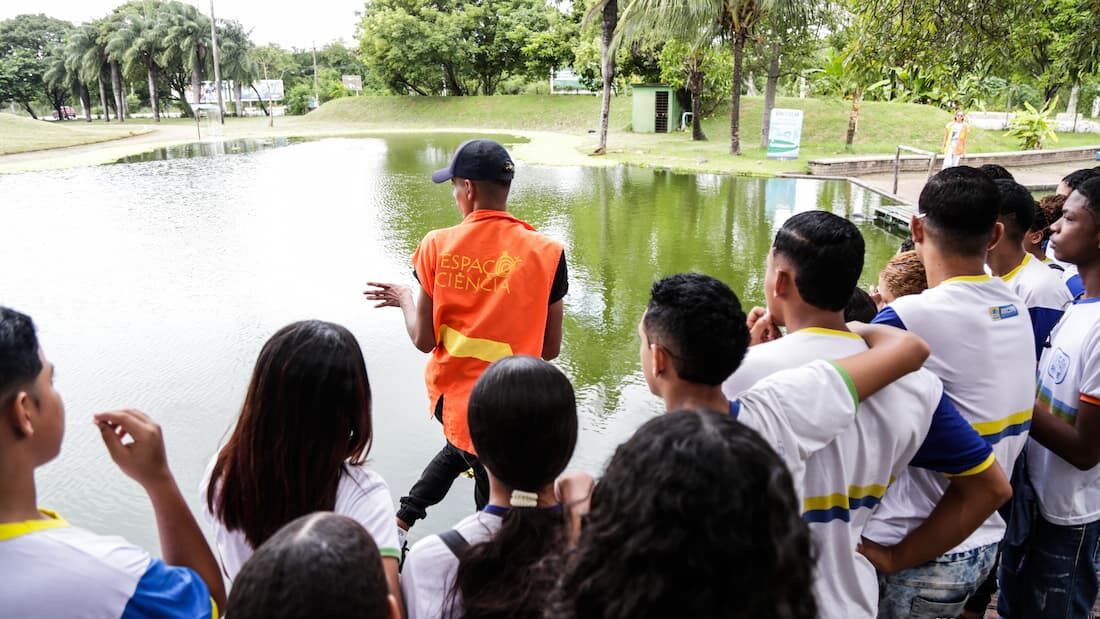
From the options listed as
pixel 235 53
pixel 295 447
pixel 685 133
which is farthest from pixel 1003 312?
pixel 235 53

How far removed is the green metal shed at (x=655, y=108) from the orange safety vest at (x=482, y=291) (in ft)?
83.5

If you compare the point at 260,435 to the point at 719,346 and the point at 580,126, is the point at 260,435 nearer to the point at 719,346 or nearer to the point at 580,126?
the point at 719,346

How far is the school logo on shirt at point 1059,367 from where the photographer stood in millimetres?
2070

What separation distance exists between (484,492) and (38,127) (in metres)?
31.3

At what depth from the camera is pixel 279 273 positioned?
7.79 meters

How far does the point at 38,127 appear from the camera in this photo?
2664cm

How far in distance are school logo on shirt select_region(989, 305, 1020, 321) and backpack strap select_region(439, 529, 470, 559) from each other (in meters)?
1.44

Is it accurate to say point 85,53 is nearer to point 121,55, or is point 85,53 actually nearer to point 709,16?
point 121,55

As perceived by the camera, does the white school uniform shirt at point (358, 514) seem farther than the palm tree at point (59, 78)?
No

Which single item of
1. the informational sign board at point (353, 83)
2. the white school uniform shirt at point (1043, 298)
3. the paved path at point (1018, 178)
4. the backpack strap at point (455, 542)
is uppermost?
the informational sign board at point (353, 83)

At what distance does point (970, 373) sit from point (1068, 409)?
1.60 ft

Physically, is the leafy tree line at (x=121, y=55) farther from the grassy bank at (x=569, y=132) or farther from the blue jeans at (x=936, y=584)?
the blue jeans at (x=936, y=584)

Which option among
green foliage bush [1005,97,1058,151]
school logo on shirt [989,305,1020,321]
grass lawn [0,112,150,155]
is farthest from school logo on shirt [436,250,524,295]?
grass lawn [0,112,150,155]

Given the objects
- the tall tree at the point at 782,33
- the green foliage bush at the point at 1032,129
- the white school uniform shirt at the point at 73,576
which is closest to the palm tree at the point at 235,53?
the tall tree at the point at 782,33
